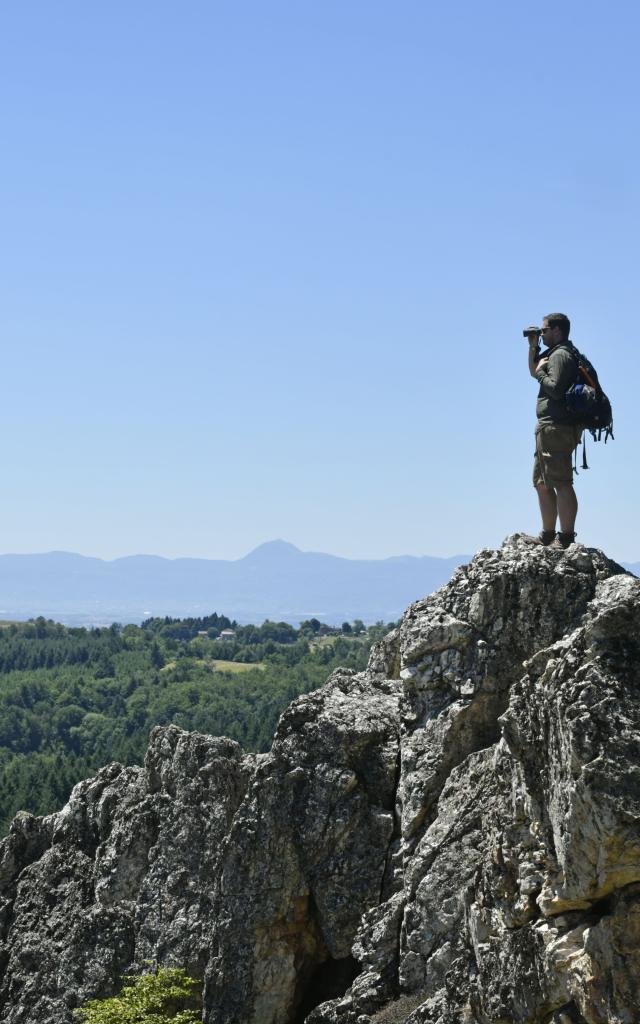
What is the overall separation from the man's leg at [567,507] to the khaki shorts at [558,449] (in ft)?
0.79

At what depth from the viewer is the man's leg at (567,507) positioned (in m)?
25.8

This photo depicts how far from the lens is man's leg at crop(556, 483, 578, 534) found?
25.8 meters

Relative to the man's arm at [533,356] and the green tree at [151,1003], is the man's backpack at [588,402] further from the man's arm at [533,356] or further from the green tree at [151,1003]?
the green tree at [151,1003]

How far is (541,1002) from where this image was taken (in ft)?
57.7

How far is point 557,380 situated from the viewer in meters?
25.1

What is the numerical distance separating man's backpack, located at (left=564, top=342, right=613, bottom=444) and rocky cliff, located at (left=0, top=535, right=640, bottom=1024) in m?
2.25

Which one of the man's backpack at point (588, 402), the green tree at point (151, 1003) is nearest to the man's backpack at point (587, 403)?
the man's backpack at point (588, 402)

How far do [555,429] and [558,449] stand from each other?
1.27 ft

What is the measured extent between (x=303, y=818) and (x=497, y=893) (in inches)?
323

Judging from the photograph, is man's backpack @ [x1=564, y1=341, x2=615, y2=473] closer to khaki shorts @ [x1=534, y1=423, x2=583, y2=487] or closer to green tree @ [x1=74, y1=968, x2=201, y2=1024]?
khaki shorts @ [x1=534, y1=423, x2=583, y2=487]

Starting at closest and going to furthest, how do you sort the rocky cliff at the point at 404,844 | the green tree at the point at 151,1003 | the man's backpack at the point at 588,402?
the rocky cliff at the point at 404,844
the man's backpack at the point at 588,402
the green tree at the point at 151,1003

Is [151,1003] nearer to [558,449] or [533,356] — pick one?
[558,449]

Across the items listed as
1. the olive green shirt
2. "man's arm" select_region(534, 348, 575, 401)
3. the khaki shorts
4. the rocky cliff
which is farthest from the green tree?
"man's arm" select_region(534, 348, 575, 401)

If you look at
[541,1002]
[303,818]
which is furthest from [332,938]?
[541,1002]
